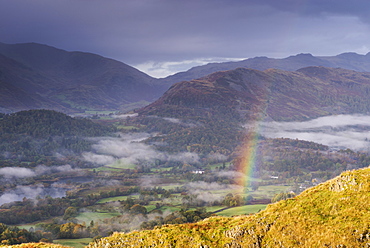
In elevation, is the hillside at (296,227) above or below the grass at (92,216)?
above

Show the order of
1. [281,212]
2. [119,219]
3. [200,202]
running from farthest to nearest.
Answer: [200,202], [119,219], [281,212]

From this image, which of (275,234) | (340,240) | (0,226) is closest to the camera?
(340,240)

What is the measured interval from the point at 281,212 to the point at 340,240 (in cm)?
647

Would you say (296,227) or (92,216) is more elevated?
(296,227)

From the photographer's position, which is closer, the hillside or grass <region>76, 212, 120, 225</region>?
the hillside

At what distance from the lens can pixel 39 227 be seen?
15300 centimetres

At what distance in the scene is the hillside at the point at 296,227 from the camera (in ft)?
85.2

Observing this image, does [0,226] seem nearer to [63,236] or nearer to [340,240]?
[63,236]

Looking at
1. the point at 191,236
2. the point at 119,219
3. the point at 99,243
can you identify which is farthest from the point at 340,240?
the point at 119,219

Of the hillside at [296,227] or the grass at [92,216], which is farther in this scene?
the grass at [92,216]

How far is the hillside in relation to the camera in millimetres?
25967

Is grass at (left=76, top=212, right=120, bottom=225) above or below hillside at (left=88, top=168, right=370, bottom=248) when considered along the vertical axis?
below

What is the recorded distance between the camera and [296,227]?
28.0 m

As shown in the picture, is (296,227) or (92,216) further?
(92,216)
